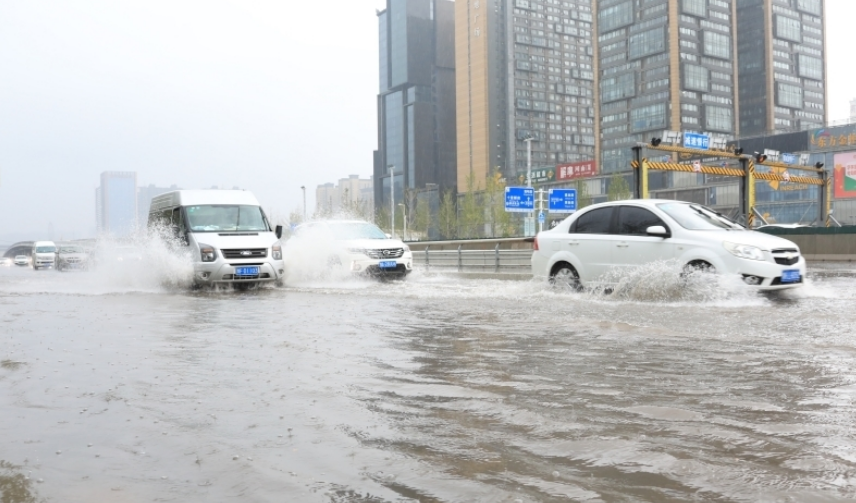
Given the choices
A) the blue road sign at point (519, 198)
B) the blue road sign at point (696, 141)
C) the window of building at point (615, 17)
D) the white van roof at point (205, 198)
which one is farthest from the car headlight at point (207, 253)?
the window of building at point (615, 17)

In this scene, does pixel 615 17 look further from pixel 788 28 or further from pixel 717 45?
pixel 788 28

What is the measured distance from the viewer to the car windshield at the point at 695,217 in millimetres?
10742

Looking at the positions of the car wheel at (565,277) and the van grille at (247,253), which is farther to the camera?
the van grille at (247,253)

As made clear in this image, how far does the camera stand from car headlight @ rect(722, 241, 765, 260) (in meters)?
9.94

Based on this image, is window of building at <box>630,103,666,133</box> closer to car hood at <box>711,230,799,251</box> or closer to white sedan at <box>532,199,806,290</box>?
white sedan at <box>532,199,806,290</box>

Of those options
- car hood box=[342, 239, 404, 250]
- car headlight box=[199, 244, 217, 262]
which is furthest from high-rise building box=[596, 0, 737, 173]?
car headlight box=[199, 244, 217, 262]

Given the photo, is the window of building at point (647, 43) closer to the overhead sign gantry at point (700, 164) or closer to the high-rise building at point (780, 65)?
the high-rise building at point (780, 65)

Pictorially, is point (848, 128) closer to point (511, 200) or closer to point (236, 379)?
point (511, 200)

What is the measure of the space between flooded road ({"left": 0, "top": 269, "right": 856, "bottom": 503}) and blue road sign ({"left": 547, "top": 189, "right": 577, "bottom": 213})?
31815mm

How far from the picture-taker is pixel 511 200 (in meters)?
41.3

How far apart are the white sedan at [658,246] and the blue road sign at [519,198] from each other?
2881 centimetres

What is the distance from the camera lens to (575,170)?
10675 cm

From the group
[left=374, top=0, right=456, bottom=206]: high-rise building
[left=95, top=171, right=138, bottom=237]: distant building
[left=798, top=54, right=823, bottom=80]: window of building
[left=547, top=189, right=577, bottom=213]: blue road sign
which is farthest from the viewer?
[left=374, top=0, right=456, bottom=206]: high-rise building

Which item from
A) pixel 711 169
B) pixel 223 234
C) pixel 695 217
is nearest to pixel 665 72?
pixel 711 169
